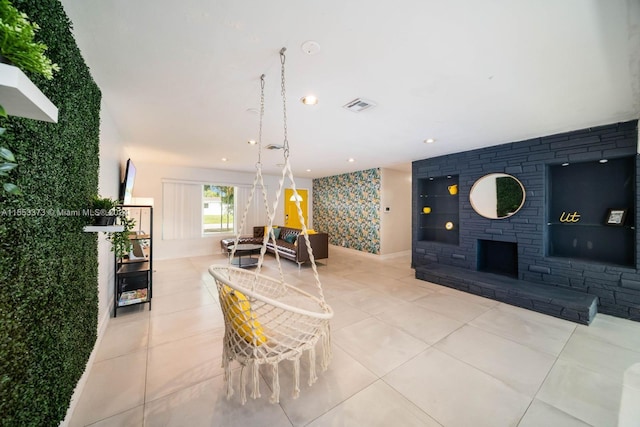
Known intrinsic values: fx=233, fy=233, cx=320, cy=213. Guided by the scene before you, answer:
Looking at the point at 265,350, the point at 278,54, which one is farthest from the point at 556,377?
the point at 278,54

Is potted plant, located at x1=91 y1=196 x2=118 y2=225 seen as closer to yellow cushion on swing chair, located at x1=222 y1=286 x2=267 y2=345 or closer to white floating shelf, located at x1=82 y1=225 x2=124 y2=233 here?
white floating shelf, located at x1=82 y1=225 x2=124 y2=233

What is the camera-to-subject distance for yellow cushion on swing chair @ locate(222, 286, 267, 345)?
4.68ft

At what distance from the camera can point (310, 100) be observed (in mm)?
2342

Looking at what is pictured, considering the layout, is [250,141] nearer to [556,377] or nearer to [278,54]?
[278,54]

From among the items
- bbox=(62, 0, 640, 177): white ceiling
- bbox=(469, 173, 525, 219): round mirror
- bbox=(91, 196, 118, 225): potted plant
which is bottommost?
bbox=(91, 196, 118, 225): potted plant

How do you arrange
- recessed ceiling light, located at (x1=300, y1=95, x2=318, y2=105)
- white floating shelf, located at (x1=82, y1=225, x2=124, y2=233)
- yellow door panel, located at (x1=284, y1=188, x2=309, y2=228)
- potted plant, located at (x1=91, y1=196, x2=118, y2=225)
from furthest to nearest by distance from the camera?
yellow door panel, located at (x1=284, y1=188, x2=309, y2=228) → recessed ceiling light, located at (x1=300, y1=95, x2=318, y2=105) → potted plant, located at (x1=91, y1=196, x2=118, y2=225) → white floating shelf, located at (x1=82, y1=225, x2=124, y2=233)

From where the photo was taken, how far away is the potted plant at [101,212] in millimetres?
1789

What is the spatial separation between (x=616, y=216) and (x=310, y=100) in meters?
4.16

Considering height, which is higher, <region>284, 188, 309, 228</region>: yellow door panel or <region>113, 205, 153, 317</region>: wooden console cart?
<region>284, 188, 309, 228</region>: yellow door panel

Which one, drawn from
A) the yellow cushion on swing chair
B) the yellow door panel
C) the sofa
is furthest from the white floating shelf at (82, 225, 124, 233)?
the yellow door panel

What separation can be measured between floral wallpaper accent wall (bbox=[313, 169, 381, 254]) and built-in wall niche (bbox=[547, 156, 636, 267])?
10.8 feet

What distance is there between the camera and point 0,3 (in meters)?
0.59

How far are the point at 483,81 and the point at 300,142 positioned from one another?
251 centimetres

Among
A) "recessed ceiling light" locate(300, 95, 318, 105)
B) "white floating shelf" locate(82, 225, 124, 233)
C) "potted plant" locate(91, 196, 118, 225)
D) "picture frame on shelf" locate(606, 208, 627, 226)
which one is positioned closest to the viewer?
"white floating shelf" locate(82, 225, 124, 233)
